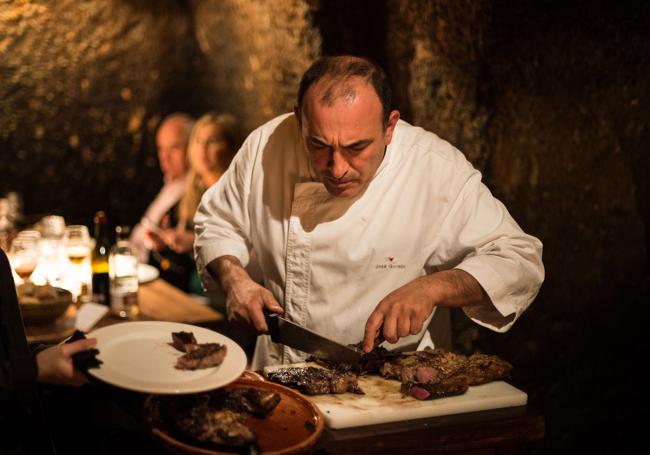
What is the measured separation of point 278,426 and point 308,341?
487 mm

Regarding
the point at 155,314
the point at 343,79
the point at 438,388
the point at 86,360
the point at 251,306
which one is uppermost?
the point at 343,79

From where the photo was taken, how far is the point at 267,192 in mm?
2871

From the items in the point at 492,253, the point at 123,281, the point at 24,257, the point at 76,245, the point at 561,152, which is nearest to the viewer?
the point at 492,253

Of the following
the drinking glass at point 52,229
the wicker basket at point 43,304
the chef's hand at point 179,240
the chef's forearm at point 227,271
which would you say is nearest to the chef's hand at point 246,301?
the chef's forearm at point 227,271

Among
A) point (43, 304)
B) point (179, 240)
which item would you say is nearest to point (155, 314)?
point (43, 304)

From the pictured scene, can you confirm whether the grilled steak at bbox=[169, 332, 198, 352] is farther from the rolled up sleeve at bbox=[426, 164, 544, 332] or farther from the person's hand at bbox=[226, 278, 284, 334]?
the rolled up sleeve at bbox=[426, 164, 544, 332]

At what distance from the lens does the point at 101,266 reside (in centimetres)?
410

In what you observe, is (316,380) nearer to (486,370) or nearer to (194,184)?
(486,370)

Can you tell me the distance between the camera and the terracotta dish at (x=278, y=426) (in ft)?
5.60

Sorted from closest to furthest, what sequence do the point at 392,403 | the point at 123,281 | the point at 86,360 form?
the point at 86,360, the point at 392,403, the point at 123,281

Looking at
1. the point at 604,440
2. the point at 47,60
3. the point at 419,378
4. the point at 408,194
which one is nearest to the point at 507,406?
the point at 419,378

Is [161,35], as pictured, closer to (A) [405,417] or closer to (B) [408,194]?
(B) [408,194]

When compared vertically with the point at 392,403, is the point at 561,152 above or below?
above

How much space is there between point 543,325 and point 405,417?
1.60 m
